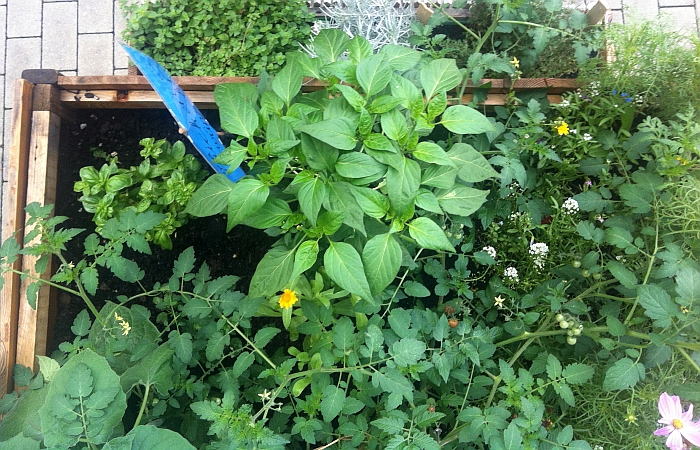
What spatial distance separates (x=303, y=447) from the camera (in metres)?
1.80

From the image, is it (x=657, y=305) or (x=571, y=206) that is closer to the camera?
(x=657, y=305)

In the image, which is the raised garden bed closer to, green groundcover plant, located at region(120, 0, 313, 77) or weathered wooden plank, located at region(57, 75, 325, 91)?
weathered wooden plank, located at region(57, 75, 325, 91)

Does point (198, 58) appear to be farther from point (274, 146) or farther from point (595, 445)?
point (595, 445)

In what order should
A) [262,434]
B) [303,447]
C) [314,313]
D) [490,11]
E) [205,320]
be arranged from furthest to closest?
[490,11], [303,447], [205,320], [314,313], [262,434]

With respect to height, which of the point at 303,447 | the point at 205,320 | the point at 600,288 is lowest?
the point at 303,447

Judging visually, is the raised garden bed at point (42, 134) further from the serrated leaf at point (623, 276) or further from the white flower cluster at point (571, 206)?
the serrated leaf at point (623, 276)

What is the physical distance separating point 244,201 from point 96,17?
6.98ft

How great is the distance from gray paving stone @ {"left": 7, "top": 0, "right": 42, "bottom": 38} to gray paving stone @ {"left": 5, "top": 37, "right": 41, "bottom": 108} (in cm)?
4

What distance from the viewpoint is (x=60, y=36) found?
8.46 feet

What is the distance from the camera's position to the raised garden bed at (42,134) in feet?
5.94

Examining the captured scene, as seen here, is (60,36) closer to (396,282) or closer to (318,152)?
(318,152)

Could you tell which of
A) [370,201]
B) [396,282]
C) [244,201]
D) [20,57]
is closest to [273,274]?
[244,201]

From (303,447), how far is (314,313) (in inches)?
24.8

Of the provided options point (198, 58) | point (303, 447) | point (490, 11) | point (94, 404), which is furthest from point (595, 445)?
point (198, 58)
